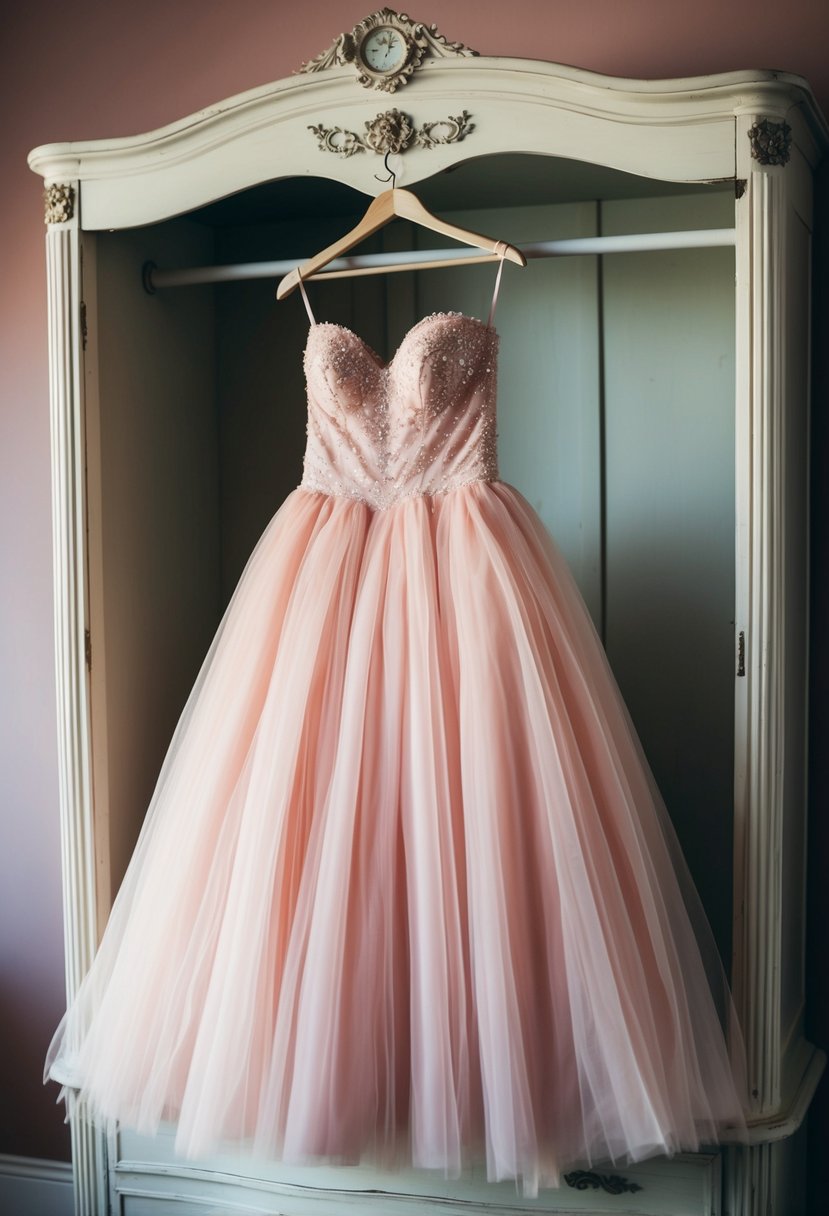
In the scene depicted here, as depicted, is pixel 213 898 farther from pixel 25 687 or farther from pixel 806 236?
pixel 806 236

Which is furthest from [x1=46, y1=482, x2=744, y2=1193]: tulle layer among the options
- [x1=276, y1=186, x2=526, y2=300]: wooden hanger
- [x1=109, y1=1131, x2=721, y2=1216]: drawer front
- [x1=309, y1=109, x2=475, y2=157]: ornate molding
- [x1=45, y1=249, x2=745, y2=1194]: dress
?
[x1=309, y1=109, x2=475, y2=157]: ornate molding

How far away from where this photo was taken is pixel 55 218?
1.76 m

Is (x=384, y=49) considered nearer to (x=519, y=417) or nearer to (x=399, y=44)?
(x=399, y=44)

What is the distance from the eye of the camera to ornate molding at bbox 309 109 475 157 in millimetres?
1572

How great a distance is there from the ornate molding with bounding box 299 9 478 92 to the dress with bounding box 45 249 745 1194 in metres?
0.34

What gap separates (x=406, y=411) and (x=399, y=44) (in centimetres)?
51

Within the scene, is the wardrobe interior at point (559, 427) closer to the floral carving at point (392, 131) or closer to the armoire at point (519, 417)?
the armoire at point (519, 417)

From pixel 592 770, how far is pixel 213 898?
545mm

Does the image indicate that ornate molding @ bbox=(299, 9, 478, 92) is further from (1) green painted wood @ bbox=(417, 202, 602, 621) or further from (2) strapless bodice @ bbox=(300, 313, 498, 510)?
(1) green painted wood @ bbox=(417, 202, 602, 621)

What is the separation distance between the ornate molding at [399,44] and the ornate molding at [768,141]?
0.41 meters

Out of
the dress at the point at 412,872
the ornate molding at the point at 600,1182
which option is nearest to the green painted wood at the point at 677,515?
the dress at the point at 412,872

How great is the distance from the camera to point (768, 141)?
4.84 feet

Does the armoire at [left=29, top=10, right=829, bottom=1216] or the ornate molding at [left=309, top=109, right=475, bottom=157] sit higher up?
the ornate molding at [left=309, top=109, right=475, bottom=157]

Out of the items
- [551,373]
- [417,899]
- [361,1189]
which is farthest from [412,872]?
[551,373]
